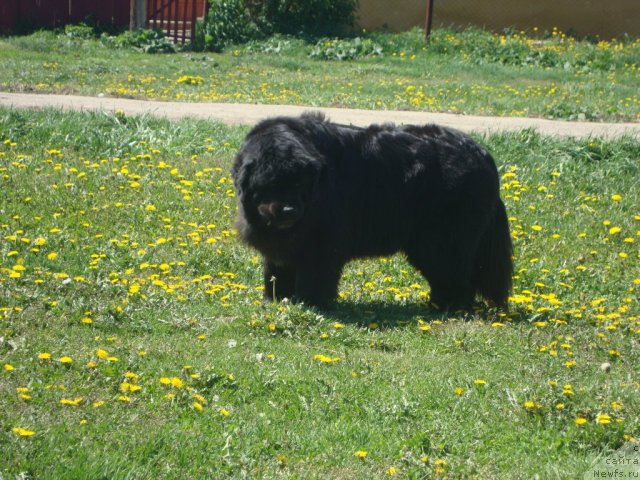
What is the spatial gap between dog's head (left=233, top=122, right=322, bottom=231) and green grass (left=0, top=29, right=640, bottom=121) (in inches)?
324

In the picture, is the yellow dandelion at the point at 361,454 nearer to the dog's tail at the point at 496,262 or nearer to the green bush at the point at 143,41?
the dog's tail at the point at 496,262

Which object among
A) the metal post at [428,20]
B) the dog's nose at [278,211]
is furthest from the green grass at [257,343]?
the metal post at [428,20]

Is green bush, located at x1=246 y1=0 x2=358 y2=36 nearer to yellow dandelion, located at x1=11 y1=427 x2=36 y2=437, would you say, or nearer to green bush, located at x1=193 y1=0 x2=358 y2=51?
green bush, located at x1=193 y1=0 x2=358 y2=51

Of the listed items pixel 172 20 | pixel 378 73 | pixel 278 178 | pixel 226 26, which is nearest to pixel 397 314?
pixel 278 178

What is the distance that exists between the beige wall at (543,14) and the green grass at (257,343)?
1506 centimetres

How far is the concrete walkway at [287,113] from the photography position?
13133 millimetres

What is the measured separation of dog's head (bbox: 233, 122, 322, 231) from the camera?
22.8 ft

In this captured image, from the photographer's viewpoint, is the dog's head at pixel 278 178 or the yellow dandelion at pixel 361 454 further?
the dog's head at pixel 278 178

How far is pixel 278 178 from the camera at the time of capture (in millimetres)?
6961

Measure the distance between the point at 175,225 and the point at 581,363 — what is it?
4.51m

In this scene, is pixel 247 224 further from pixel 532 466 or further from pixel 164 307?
pixel 532 466

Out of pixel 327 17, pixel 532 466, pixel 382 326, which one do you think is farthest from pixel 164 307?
pixel 327 17

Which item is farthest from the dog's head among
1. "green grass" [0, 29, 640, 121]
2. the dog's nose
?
"green grass" [0, 29, 640, 121]

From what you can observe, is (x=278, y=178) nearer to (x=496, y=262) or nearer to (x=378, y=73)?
(x=496, y=262)
